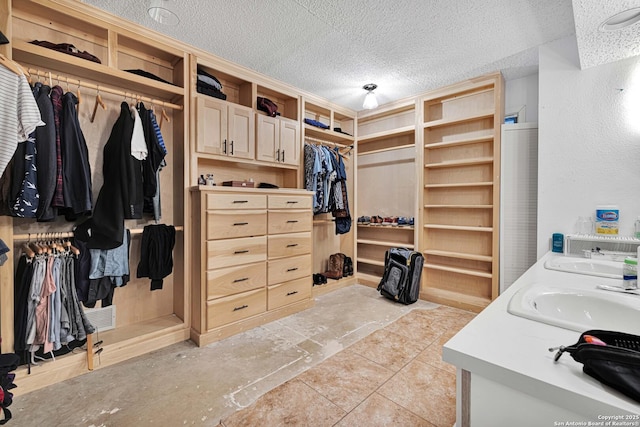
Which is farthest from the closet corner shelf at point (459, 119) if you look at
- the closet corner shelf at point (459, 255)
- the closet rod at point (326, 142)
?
the closet corner shelf at point (459, 255)

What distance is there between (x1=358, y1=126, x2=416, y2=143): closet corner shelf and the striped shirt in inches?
130

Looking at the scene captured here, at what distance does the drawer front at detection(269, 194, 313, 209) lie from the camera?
2784 millimetres

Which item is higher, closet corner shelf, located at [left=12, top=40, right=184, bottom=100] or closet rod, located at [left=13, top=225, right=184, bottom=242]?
closet corner shelf, located at [left=12, top=40, right=184, bottom=100]

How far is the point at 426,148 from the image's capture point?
3.48 m

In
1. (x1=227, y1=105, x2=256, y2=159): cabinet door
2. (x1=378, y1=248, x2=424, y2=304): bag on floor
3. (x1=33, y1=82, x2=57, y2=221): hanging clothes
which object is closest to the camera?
(x1=33, y1=82, x2=57, y2=221): hanging clothes

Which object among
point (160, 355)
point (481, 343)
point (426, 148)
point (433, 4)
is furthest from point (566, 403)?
point (426, 148)

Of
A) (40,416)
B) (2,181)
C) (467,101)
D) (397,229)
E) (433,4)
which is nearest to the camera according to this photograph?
(40,416)

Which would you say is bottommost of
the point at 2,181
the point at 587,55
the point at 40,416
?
the point at 40,416

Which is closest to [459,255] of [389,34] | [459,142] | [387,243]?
[387,243]

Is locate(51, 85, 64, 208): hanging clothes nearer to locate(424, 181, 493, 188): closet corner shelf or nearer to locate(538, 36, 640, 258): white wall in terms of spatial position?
locate(424, 181, 493, 188): closet corner shelf

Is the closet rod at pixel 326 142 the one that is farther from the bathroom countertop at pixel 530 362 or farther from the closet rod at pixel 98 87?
the bathroom countertop at pixel 530 362

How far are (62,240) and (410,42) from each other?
305cm

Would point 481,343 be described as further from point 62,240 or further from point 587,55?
point 62,240

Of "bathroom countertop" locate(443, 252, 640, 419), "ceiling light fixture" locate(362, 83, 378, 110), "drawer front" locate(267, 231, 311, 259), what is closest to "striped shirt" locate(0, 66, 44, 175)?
"drawer front" locate(267, 231, 311, 259)
